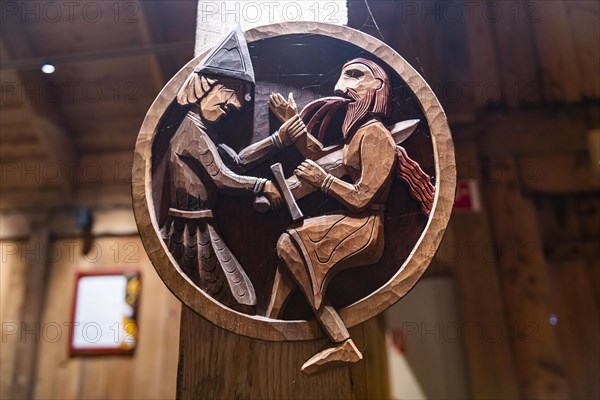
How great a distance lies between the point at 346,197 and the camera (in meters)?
0.93

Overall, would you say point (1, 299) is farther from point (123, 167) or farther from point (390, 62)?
point (390, 62)

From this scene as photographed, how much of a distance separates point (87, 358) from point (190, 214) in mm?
1568

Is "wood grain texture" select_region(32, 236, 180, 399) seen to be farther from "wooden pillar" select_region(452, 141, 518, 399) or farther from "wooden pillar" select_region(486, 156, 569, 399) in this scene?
"wooden pillar" select_region(486, 156, 569, 399)

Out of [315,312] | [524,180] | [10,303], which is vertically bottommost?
[315,312]

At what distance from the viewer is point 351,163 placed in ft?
3.13

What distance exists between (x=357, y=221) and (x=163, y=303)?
1.52 metres

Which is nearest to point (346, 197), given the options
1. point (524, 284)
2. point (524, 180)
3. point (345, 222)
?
point (345, 222)

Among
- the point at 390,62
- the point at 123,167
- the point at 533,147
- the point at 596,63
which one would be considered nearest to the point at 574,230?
the point at 533,147

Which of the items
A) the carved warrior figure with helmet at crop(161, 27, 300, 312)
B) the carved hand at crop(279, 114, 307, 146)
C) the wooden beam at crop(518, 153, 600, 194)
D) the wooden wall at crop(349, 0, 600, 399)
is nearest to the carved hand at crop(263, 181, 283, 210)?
the carved warrior figure with helmet at crop(161, 27, 300, 312)

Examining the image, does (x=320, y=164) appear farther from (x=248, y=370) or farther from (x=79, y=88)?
(x=79, y=88)

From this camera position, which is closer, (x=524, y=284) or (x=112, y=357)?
(x=524, y=284)

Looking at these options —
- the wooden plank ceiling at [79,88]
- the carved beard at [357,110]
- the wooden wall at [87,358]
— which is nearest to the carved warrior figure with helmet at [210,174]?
the carved beard at [357,110]

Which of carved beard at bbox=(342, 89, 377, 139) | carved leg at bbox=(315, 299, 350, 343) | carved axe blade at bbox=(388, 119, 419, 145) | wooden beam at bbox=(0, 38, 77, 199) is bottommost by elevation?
carved leg at bbox=(315, 299, 350, 343)

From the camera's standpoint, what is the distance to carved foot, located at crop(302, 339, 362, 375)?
89 centimetres
